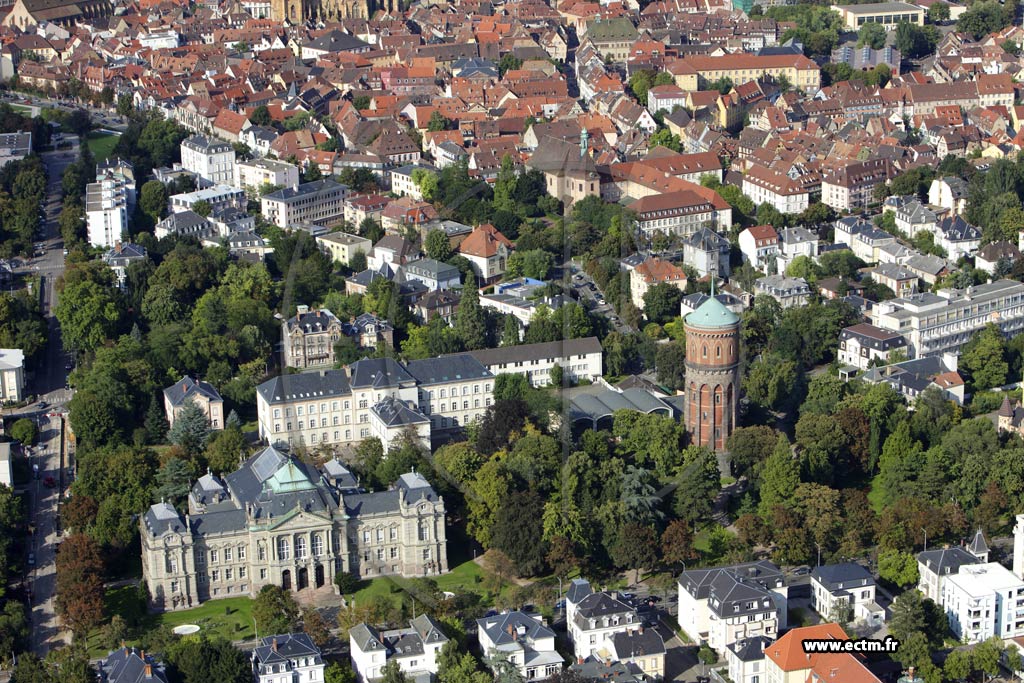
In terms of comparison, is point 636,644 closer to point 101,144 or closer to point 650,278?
point 650,278

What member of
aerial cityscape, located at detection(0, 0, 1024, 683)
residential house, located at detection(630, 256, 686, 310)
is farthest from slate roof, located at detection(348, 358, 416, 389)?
residential house, located at detection(630, 256, 686, 310)

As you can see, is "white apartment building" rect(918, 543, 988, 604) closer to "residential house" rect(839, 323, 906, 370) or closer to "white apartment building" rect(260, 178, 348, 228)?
"residential house" rect(839, 323, 906, 370)

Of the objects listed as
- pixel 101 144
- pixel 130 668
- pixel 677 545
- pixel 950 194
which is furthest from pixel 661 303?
pixel 101 144

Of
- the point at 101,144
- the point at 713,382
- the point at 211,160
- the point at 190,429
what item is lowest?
the point at 190,429

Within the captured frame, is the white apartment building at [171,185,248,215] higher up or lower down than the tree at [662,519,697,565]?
higher up

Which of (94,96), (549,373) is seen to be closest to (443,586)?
(549,373)

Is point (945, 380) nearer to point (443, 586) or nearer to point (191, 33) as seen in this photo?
point (443, 586)
